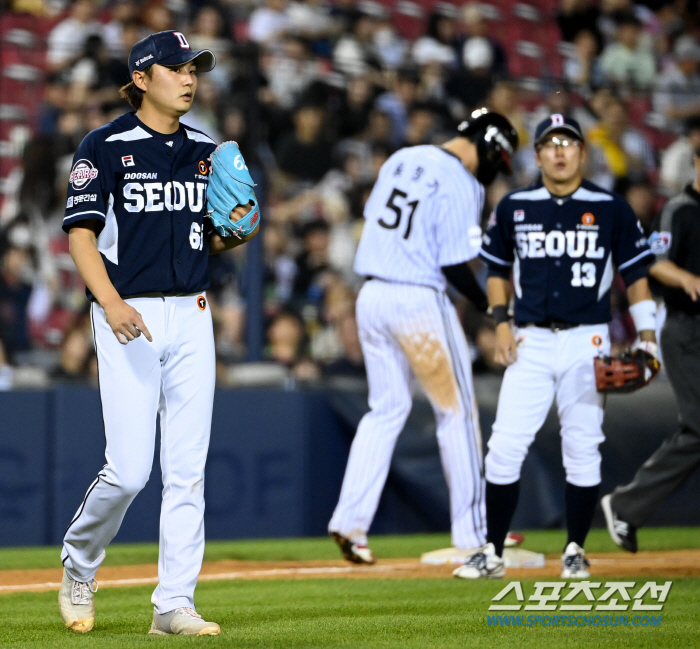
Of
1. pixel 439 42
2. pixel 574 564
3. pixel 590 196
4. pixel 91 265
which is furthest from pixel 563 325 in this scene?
pixel 439 42

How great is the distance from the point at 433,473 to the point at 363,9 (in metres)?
6.27

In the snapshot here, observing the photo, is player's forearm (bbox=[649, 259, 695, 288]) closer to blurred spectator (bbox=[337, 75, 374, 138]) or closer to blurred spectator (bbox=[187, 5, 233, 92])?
blurred spectator (bbox=[337, 75, 374, 138])

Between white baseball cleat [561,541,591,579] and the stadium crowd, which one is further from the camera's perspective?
the stadium crowd

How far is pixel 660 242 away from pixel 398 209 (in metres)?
1.48

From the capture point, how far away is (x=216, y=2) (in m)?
11.7

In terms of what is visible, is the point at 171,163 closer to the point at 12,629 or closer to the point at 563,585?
the point at 12,629

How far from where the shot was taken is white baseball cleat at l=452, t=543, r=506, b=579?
5500 mm

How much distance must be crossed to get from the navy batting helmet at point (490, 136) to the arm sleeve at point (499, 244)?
80 centimetres

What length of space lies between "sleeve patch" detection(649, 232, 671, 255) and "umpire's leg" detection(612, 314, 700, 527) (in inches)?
17.5

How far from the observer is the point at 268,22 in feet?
39.8

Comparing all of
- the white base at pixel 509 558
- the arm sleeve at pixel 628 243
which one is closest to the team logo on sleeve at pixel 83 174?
the arm sleeve at pixel 628 243

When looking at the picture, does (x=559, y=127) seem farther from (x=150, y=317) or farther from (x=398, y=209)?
(x=150, y=317)

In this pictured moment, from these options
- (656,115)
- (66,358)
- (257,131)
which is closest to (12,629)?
(66,358)

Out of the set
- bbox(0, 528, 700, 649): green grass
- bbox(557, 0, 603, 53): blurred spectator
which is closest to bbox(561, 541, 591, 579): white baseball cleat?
bbox(0, 528, 700, 649): green grass
